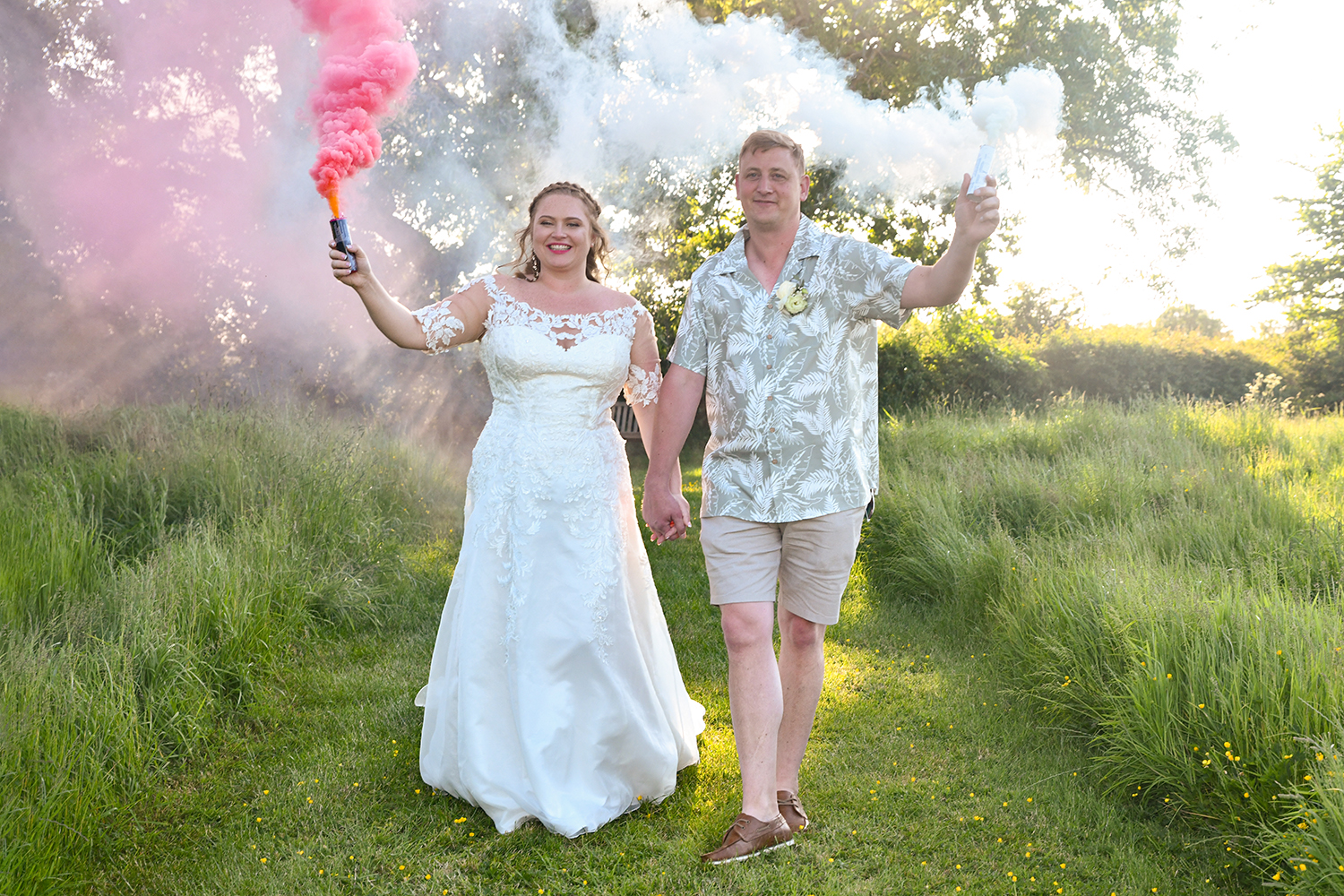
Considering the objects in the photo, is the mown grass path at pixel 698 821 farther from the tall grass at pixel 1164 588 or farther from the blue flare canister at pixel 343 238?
the blue flare canister at pixel 343 238

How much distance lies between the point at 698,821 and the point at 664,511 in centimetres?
105

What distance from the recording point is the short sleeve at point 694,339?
2994 mm

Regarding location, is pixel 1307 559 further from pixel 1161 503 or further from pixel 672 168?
pixel 672 168

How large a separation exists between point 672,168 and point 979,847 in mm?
8237

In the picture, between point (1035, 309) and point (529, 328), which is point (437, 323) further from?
point (1035, 309)

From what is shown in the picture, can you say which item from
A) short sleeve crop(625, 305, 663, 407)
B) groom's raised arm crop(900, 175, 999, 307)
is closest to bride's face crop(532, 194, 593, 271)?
short sleeve crop(625, 305, 663, 407)

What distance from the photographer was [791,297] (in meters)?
2.83

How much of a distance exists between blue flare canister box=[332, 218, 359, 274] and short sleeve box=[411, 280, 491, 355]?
1.19 ft

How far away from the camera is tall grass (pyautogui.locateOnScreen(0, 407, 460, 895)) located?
113 inches

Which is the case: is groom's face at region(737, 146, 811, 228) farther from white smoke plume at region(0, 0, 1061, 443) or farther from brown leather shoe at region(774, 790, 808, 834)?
white smoke plume at region(0, 0, 1061, 443)

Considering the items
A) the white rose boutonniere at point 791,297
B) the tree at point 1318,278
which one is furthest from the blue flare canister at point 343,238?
the tree at point 1318,278

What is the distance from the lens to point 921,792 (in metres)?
3.29

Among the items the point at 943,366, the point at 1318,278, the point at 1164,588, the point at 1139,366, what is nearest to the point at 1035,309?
the point at 1318,278

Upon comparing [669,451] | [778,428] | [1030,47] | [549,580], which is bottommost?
[549,580]
